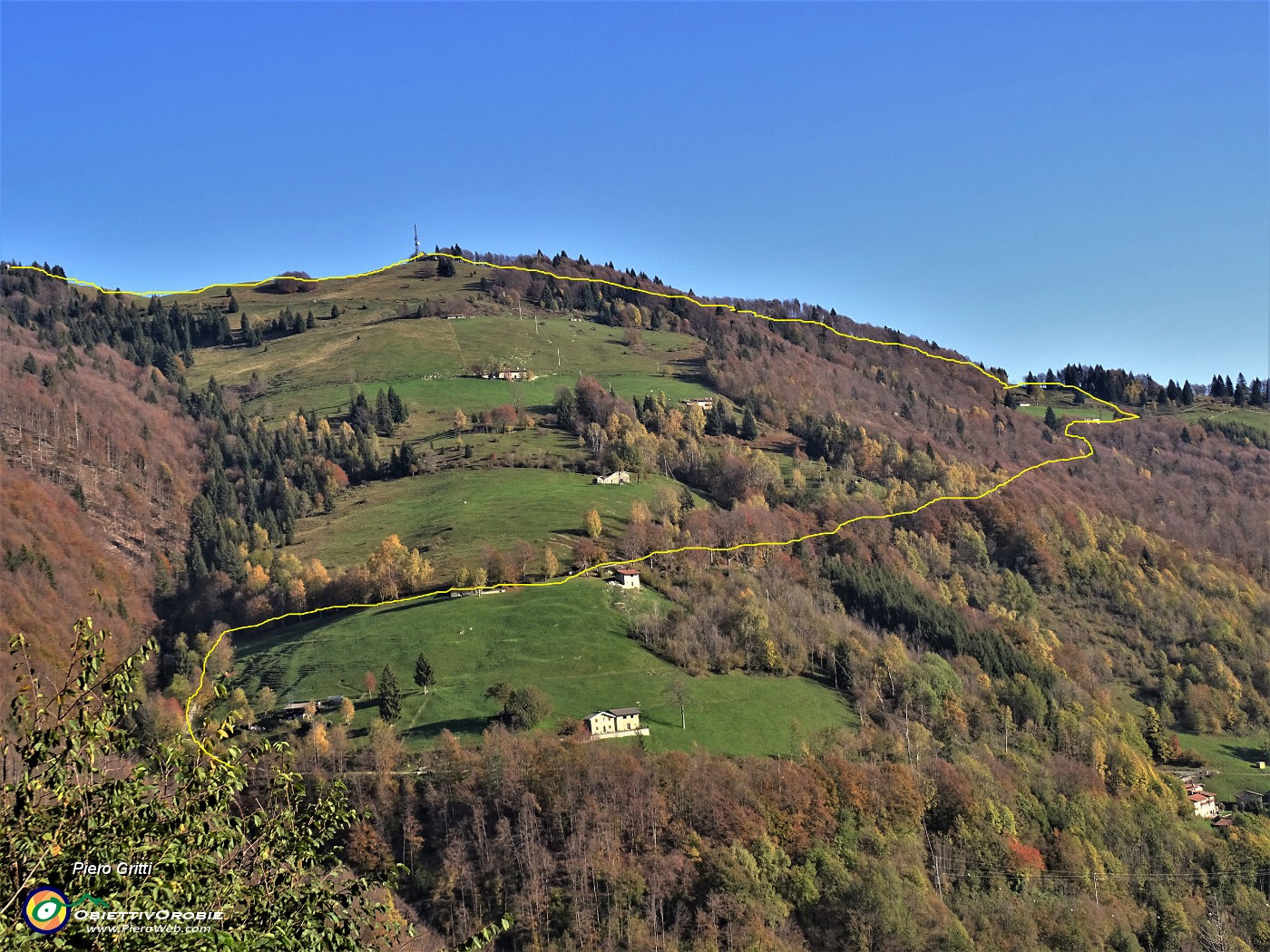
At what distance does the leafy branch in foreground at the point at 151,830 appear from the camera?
17266mm

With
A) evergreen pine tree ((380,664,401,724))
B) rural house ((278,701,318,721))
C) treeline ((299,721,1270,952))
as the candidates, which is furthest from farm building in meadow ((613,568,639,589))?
rural house ((278,701,318,721))

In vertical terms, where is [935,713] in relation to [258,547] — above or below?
below

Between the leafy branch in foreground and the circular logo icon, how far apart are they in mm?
181

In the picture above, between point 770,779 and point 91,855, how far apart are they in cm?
9518

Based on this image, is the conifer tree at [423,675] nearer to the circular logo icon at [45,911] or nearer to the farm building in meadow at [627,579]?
the farm building in meadow at [627,579]

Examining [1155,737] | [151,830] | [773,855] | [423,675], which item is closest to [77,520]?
[423,675]

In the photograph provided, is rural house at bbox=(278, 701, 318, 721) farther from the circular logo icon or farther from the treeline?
the circular logo icon

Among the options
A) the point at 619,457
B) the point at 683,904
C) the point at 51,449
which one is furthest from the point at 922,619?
the point at 51,449

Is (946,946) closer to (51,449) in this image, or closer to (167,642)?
(167,642)

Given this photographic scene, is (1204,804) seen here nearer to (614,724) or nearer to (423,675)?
(614,724)

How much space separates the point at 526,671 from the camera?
118 meters

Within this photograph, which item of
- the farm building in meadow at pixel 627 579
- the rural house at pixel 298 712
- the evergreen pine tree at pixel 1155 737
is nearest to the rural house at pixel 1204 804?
the evergreen pine tree at pixel 1155 737

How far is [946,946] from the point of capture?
96.3 m

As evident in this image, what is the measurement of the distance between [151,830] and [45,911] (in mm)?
2677
